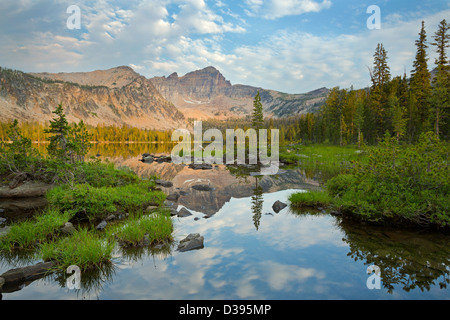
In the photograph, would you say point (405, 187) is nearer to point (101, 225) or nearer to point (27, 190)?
point (101, 225)

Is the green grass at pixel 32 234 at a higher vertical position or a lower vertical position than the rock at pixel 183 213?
higher

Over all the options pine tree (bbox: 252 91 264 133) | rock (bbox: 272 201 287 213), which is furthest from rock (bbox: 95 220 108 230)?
pine tree (bbox: 252 91 264 133)

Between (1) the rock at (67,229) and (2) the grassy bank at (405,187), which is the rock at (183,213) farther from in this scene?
(2) the grassy bank at (405,187)

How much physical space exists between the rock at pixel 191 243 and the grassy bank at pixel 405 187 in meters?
7.98

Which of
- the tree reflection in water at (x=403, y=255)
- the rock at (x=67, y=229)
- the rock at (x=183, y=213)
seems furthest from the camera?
the rock at (x=183, y=213)

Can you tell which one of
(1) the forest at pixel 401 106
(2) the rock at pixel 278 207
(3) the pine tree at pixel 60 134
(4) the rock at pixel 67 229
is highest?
(1) the forest at pixel 401 106

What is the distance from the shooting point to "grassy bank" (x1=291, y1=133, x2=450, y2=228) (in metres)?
10.6

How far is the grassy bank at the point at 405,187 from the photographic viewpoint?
418 inches

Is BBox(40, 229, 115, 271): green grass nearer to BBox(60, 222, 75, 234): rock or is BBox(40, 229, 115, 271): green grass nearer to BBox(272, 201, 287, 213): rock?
BBox(60, 222, 75, 234): rock

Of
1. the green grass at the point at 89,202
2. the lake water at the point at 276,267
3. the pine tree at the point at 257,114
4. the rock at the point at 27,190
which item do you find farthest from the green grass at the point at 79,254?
the pine tree at the point at 257,114

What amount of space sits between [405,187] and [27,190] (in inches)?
962

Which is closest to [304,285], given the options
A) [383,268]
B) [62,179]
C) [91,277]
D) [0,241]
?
[383,268]

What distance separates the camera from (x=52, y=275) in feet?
24.3
